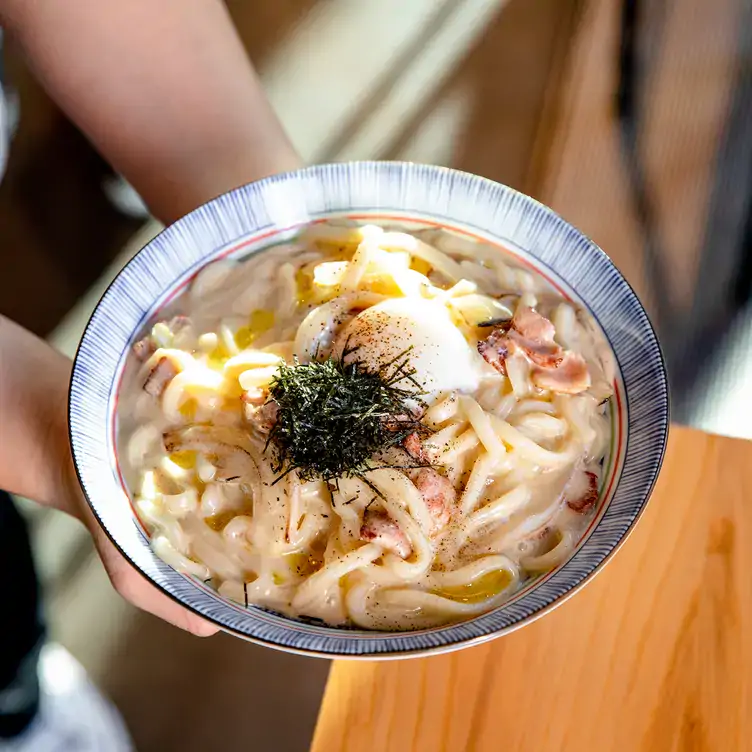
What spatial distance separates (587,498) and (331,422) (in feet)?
1.66

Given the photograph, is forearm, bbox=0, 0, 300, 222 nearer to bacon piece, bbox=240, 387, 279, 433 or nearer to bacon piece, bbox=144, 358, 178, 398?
bacon piece, bbox=144, 358, 178, 398

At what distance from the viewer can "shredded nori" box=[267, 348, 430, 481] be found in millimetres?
1467

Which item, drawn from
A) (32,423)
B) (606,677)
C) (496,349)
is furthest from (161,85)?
(606,677)

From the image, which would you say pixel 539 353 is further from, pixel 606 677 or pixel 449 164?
pixel 449 164

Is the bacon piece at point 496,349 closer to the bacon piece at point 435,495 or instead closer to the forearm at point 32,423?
the bacon piece at point 435,495

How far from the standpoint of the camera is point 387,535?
55.9 inches

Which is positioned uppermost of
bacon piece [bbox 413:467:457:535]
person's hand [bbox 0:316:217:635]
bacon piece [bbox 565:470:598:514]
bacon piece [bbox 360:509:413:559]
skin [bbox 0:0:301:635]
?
skin [bbox 0:0:301:635]

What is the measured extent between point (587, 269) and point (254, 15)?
3154 millimetres

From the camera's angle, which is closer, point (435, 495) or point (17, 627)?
point (435, 495)

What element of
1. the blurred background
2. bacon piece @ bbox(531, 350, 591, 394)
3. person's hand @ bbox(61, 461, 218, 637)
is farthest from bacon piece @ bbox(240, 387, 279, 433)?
the blurred background

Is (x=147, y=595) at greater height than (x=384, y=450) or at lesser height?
lesser

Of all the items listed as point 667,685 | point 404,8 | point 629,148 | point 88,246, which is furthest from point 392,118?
point 667,685

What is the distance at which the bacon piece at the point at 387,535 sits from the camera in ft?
4.66

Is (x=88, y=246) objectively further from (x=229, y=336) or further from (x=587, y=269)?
(x=587, y=269)
